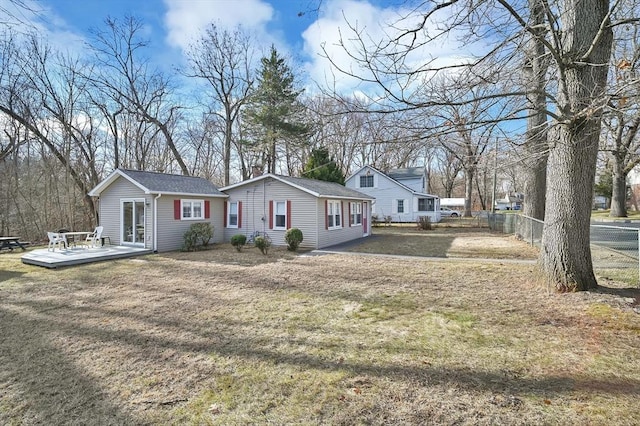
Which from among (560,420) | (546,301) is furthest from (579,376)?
(546,301)

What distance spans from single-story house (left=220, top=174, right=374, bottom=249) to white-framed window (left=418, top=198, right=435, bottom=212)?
16.0 meters

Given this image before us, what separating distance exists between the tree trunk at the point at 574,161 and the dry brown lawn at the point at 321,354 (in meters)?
0.58

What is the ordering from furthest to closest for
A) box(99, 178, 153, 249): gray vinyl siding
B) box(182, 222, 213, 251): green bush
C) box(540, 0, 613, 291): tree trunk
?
box(182, 222, 213, 251): green bush → box(99, 178, 153, 249): gray vinyl siding → box(540, 0, 613, 291): tree trunk

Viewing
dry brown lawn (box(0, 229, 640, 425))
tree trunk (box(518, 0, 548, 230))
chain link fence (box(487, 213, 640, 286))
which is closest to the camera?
dry brown lawn (box(0, 229, 640, 425))

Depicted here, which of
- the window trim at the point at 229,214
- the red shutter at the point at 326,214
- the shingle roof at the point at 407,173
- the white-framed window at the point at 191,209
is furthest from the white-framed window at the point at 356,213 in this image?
the shingle roof at the point at 407,173

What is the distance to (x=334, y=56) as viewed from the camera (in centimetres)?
415

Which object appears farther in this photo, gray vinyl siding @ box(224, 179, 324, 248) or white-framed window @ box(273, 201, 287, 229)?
white-framed window @ box(273, 201, 287, 229)

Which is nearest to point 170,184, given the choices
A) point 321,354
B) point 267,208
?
point 267,208

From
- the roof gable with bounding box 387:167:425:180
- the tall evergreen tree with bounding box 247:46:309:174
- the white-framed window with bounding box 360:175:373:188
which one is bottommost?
the white-framed window with bounding box 360:175:373:188

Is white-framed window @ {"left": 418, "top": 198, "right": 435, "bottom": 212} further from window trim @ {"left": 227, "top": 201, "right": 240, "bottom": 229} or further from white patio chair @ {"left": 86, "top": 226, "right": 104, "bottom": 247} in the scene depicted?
white patio chair @ {"left": 86, "top": 226, "right": 104, "bottom": 247}

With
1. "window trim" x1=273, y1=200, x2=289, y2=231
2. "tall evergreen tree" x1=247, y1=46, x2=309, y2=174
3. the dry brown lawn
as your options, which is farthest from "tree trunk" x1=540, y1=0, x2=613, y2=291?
"tall evergreen tree" x1=247, y1=46, x2=309, y2=174

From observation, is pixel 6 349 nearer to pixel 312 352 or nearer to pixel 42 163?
pixel 312 352

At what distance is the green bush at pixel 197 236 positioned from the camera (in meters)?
13.5

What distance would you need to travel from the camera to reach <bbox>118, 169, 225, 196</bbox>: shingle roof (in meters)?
13.1
